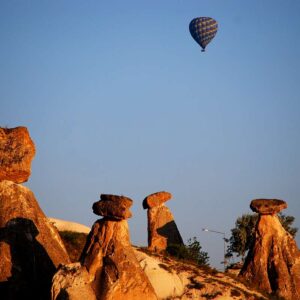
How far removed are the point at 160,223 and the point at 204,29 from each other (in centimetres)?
2945

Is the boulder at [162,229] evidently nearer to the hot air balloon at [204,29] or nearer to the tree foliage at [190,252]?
the tree foliage at [190,252]

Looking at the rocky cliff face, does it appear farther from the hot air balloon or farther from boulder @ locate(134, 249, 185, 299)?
the hot air balloon

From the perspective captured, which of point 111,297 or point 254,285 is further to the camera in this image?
point 254,285

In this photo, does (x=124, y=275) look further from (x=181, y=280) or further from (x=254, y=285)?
(x=254, y=285)

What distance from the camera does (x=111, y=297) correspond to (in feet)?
75.1

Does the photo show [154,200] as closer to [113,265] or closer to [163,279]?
[163,279]

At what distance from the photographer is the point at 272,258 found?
1378 inches

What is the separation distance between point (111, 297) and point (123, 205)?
307cm

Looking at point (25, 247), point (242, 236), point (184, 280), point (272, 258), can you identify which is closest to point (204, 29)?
point (242, 236)

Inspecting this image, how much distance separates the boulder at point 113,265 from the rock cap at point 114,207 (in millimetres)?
313

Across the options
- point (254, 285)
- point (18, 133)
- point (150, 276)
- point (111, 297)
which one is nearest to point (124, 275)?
point (111, 297)

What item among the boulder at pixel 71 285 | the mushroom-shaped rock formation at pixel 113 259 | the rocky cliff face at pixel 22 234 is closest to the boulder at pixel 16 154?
the rocky cliff face at pixel 22 234

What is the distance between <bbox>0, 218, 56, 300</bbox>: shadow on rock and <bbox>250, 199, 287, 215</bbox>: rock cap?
42.2ft

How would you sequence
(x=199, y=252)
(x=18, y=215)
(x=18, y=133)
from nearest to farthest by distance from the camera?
(x=18, y=215) < (x=18, y=133) < (x=199, y=252)
